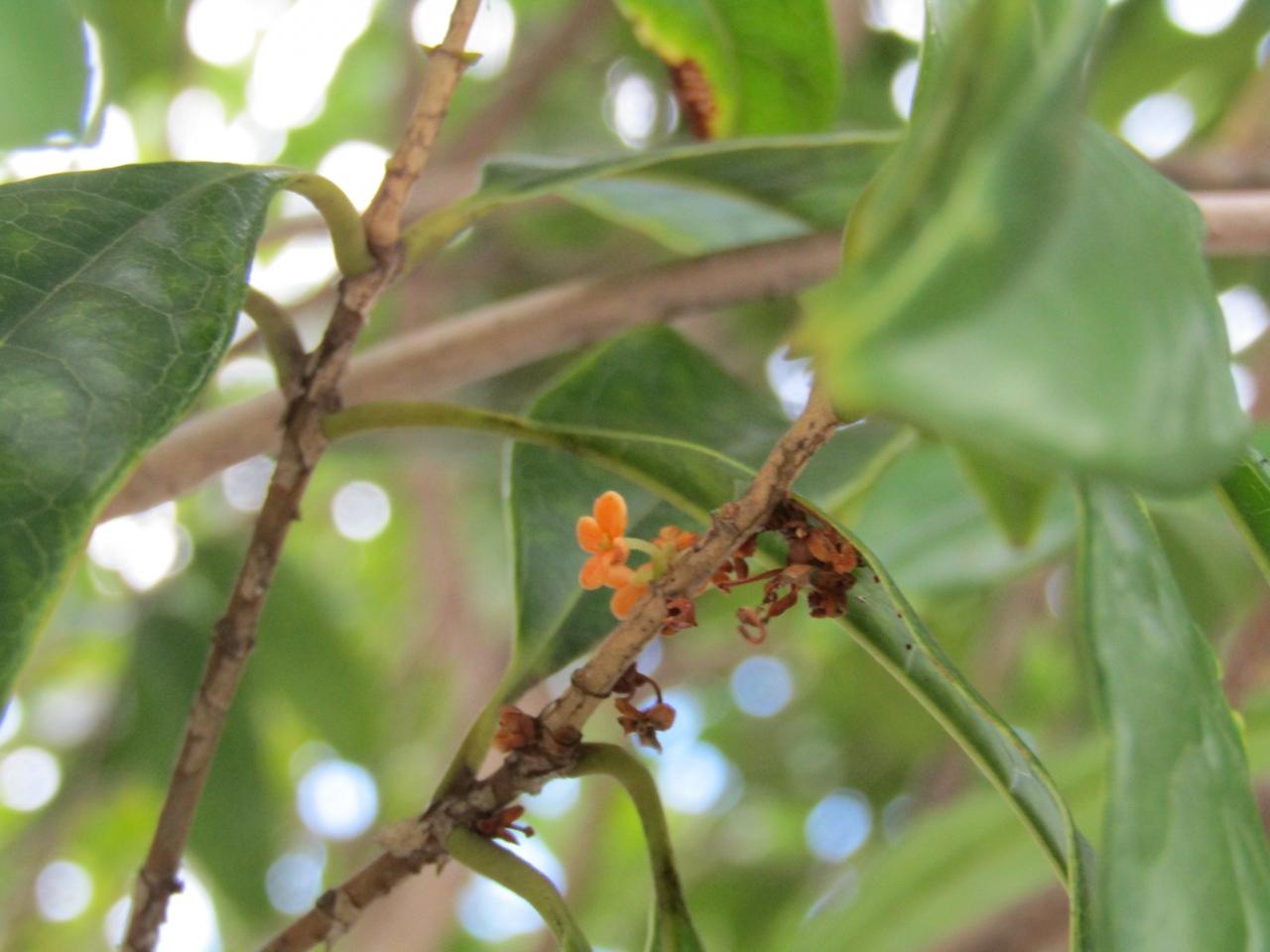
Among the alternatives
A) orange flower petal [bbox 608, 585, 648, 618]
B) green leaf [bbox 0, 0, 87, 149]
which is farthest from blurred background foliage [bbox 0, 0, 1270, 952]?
orange flower petal [bbox 608, 585, 648, 618]

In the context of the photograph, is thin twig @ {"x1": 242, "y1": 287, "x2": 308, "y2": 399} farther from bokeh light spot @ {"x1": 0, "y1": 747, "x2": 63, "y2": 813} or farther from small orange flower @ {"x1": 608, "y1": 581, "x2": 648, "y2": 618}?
bokeh light spot @ {"x1": 0, "y1": 747, "x2": 63, "y2": 813}

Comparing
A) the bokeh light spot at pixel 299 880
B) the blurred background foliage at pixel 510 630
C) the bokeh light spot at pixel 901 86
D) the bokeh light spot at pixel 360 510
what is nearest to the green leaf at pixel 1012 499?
the blurred background foliage at pixel 510 630

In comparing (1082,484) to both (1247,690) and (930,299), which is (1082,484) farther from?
(1247,690)

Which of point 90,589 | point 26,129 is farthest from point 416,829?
point 90,589

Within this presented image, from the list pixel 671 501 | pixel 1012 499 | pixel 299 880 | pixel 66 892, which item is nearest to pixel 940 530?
Answer: pixel 1012 499

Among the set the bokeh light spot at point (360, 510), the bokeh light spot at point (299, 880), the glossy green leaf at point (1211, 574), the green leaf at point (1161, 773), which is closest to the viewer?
the green leaf at point (1161, 773)

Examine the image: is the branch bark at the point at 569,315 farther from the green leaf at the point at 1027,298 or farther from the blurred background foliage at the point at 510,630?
→ the green leaf at the point at 1027,298

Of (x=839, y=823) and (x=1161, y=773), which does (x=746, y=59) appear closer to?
(x=1161, y=773)

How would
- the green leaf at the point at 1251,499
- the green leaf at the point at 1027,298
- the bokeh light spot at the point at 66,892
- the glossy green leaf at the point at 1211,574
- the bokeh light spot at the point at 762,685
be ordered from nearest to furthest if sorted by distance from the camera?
1. the green leaf at the point at 1027,298
2. the green leaf at the point at 1251,499
3. the glossy green leaf at the point at 1211,574
4. the bokeh light spot at the point at 66,892
5. the bokeh light spot at the point at 762,685
